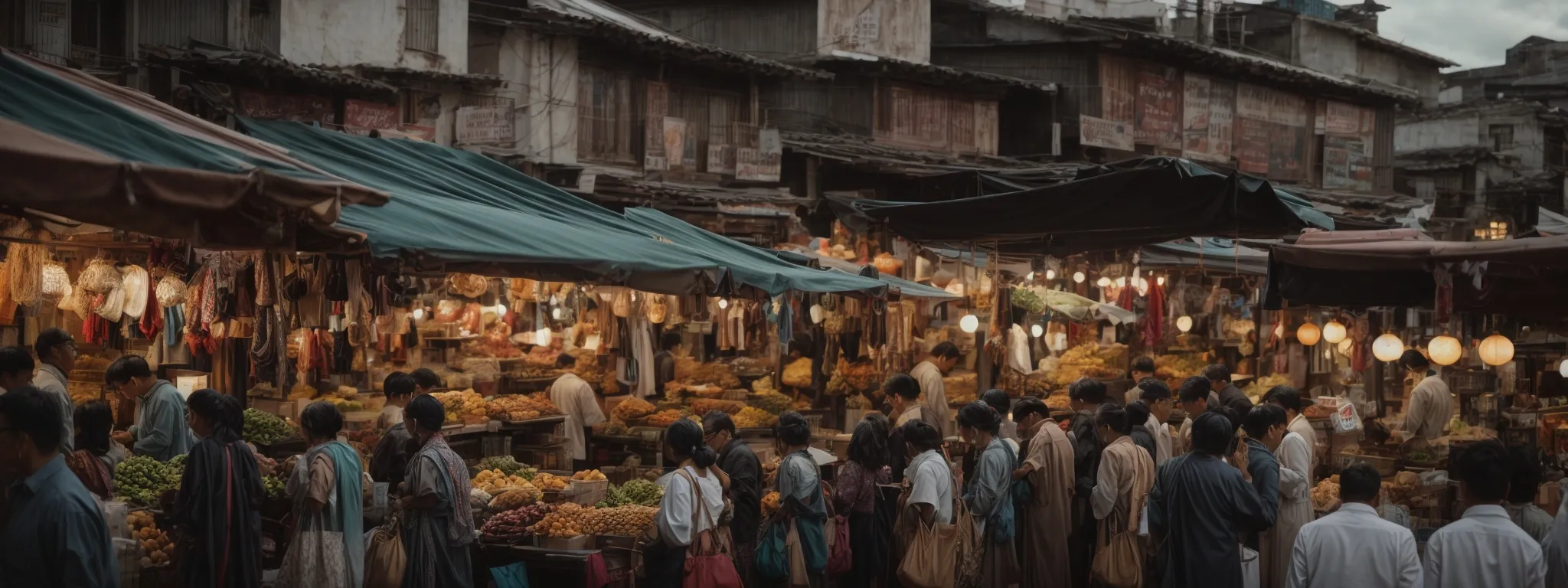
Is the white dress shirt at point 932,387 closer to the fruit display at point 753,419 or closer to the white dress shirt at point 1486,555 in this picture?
the fruit display at point 753,419

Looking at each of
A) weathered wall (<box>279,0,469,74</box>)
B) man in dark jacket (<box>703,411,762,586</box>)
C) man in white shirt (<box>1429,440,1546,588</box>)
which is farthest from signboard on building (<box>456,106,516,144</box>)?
man in white shirt (<box>1429,440,1546,588</box>)

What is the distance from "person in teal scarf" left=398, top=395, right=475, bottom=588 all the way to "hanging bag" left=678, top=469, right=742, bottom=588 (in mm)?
1373

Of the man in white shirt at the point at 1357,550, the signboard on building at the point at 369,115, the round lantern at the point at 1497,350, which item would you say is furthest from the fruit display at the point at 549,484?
the signboard on building at the point at 369,115

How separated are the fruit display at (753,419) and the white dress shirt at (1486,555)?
31.6 feet

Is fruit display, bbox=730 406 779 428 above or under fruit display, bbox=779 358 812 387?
under

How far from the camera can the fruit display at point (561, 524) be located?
9.69 metres

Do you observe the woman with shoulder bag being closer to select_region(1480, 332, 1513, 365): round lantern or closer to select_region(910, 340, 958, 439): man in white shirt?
select_region(910, 340, 958, 439): man in white shirt

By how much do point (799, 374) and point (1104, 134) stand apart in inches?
392

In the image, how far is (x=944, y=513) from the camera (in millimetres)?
9883

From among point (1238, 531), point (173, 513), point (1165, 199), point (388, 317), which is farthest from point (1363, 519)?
point (388, 317)

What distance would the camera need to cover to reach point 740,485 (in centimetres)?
959

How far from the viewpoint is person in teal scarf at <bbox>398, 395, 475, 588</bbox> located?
8516 mm

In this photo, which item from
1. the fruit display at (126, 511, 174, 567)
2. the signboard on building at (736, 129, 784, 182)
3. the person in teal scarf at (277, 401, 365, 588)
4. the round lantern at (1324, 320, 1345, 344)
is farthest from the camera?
the signboard on building at (736, 129, 784, 182)

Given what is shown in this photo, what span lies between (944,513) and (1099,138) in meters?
18.4
